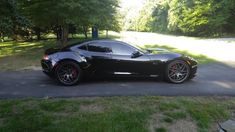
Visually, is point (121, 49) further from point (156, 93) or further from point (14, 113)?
point (14, 113)

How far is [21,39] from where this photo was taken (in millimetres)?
26859

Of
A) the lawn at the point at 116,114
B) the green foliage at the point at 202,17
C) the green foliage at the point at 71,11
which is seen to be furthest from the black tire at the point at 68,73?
the green foliage at the point at 202,17

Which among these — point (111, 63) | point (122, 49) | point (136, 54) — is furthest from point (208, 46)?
point (111, 63)

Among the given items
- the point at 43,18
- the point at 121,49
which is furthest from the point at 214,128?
the point at 43,18

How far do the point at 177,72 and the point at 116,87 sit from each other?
1784mm

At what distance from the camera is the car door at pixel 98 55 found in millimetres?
7582

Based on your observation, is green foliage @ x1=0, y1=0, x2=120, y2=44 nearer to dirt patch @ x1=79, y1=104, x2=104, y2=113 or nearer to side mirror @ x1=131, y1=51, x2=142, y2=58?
side mirror @ x1=131, y1=51, x2=142, y2=58

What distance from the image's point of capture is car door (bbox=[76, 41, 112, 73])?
7582mm

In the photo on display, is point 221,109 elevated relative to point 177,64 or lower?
lower

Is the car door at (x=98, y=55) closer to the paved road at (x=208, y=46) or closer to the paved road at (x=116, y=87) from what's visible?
the paved road at (x=116, y=87)

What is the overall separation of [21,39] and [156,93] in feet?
75.0

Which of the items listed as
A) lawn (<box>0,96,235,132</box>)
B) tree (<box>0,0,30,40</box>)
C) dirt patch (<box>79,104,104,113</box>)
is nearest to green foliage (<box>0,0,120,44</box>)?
tree (<box>0,0,30,40</box>)

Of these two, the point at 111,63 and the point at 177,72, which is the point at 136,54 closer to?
the point at 111,63

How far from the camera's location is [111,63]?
7.61m
